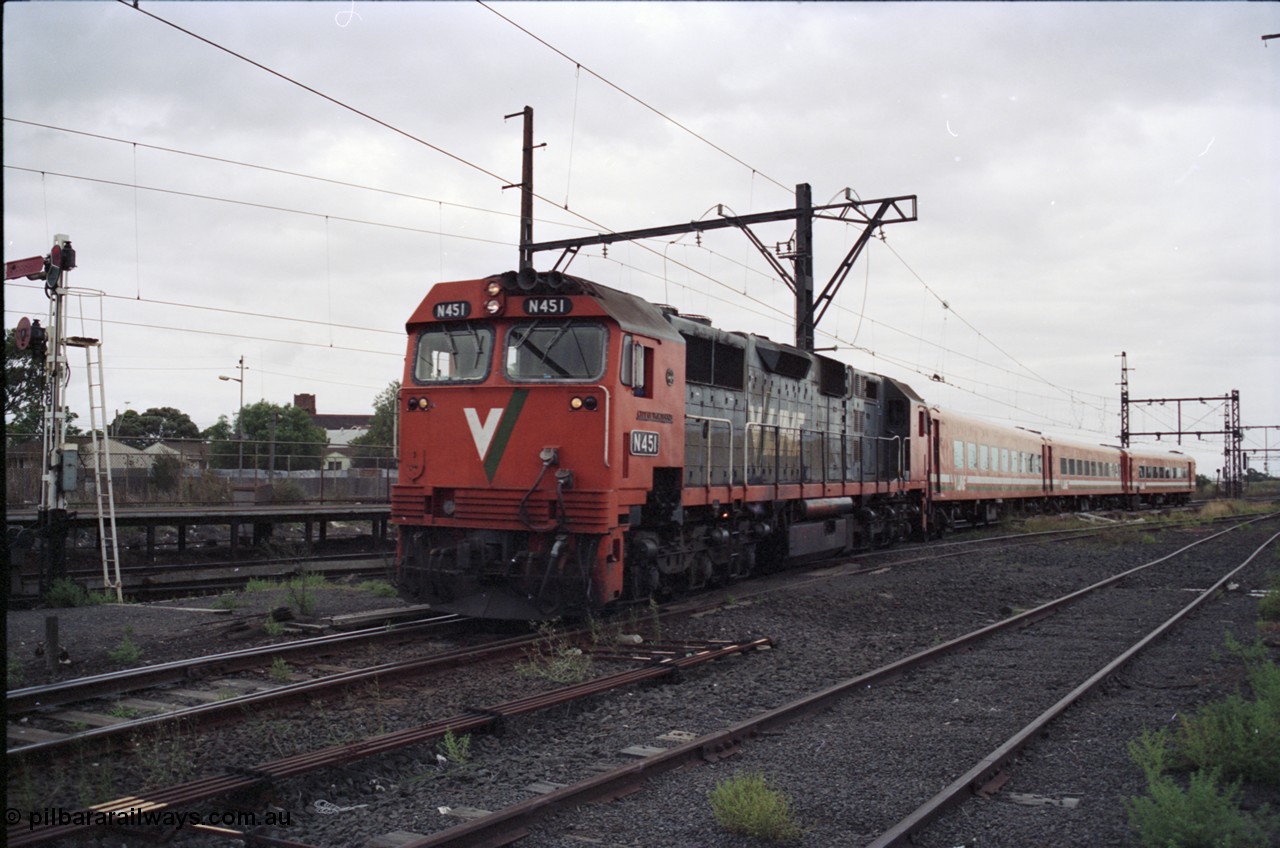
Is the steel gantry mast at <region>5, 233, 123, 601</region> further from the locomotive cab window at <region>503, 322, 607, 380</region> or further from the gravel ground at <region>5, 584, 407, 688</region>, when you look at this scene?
the locomotive cab window at <region>503, 322, 607, 380</region>

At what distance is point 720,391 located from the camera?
12.6m

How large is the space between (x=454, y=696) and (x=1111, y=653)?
21.3ft

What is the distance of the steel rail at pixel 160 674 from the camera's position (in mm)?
6598

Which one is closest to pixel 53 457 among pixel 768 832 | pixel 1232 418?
pixel 768 832

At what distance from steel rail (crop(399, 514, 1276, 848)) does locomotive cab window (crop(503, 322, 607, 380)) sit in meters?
3.98

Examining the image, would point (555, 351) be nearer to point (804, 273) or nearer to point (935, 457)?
point (804, 273)

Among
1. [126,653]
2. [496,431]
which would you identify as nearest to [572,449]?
[496,431]

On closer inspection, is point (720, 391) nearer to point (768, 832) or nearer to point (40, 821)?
point (768, 832)

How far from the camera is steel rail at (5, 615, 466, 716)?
660cm

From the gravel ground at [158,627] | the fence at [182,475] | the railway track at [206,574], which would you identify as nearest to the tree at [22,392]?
the fence at [182,475]

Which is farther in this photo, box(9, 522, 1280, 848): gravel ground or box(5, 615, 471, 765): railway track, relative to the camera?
box(5, 615, 471, 765): railway track

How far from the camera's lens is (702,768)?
5.63 m

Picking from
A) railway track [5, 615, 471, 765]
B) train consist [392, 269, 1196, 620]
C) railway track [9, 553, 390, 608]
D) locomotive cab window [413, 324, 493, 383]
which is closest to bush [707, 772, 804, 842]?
railway track [5, 615, 471, 765]

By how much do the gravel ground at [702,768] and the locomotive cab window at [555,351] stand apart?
2.86 meters
